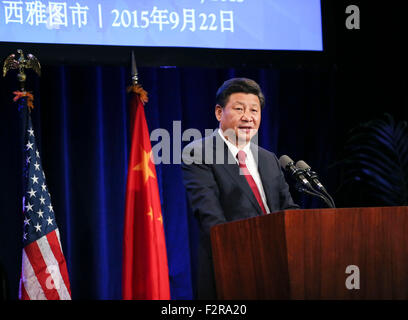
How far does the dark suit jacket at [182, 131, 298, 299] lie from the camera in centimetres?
267

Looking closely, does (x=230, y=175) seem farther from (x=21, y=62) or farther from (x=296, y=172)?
(x=21, y=62)

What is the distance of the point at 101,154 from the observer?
3971 millimetres

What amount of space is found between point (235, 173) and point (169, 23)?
50.1 inches

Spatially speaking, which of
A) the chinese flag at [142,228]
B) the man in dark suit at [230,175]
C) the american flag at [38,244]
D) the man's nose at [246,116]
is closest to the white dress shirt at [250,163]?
the man in dark suit at [230,175]

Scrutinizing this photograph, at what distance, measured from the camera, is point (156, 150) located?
4000 millimetres

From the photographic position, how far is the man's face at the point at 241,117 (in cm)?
309

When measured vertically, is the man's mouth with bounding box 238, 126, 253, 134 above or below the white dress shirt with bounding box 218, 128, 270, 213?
above

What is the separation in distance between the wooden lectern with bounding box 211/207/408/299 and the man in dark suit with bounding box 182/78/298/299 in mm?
639

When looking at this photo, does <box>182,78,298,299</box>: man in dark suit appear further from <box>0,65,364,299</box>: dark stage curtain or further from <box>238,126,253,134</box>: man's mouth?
<box>0,65,364,299</box>: dark stage curtain

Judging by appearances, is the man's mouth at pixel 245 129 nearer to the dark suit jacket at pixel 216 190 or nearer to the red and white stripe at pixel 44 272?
the dark suit jacket at pixel 216 190

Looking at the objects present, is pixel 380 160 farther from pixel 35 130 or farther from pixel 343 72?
pixel 35 130

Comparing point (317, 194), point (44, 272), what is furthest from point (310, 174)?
point (44, 272)

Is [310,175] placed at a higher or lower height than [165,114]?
lower

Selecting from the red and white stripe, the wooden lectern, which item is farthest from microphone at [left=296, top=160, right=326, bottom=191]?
the red and white stripe
